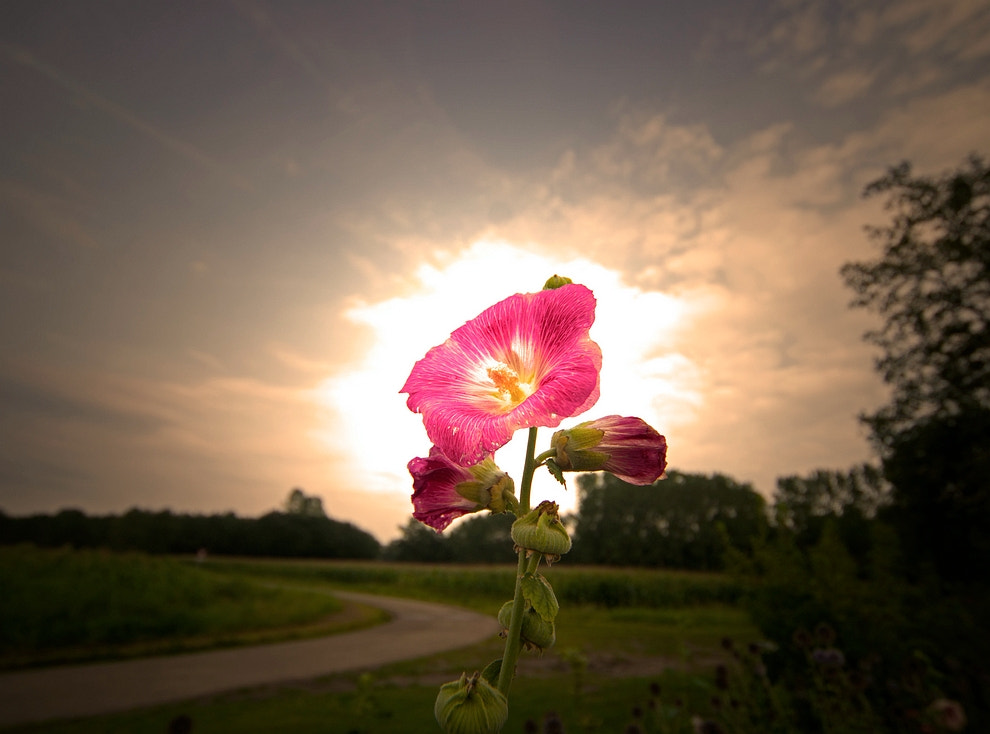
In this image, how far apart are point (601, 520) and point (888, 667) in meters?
40.2

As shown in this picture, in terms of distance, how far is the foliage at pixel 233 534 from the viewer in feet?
145

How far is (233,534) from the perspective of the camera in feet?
196

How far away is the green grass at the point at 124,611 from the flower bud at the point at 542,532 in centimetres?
1384

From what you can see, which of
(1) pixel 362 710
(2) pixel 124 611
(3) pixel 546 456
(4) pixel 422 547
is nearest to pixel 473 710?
(3) pixel 546 456

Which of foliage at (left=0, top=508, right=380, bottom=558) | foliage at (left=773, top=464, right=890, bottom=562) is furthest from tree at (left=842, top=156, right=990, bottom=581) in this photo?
foliage at (left=0, top=508, right=380, bottom=558)

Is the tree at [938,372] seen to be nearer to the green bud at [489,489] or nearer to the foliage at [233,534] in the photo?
the green bud at [489,489]

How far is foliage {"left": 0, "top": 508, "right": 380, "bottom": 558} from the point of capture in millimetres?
44250

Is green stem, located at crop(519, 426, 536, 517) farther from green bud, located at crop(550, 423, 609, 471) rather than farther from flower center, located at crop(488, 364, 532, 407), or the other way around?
flower center, located at crop(488, 364, 532, 407)

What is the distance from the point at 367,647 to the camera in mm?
13281

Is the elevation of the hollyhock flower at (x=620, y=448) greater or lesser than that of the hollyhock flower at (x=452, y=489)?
greater

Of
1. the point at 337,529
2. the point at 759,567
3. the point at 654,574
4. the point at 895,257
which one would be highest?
the point at 895,257

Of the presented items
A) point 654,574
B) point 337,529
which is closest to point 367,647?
point 654,574

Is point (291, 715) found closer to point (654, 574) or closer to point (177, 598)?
point (177, 598)

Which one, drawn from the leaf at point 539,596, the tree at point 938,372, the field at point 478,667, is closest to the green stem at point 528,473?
the leaf at point 539,596
